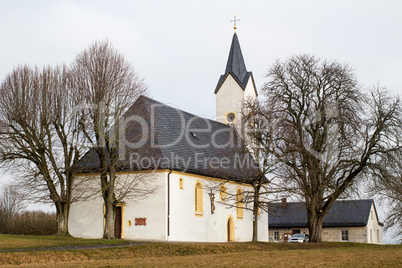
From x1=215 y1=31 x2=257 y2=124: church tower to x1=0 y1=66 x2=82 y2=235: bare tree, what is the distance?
1860 cm

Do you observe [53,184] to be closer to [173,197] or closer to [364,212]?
[173,197]

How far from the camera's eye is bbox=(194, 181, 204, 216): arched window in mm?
34938

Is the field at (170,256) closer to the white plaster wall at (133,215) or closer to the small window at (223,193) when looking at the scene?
the white plaster wall at (133,215)

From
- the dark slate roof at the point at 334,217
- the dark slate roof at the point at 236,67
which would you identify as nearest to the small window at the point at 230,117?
the dark slate roof at the point at 236,67

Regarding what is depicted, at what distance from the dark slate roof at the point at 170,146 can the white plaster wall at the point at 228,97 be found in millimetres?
5731

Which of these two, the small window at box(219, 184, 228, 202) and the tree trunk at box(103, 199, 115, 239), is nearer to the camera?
the tree trunk at box(103, 199, 115, 239)

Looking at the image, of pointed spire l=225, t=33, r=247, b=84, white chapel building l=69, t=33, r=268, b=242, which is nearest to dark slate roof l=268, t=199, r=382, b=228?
pointed spire l=225, t=33, r=247, b=84

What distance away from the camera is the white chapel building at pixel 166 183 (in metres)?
32.3

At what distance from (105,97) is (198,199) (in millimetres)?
9632

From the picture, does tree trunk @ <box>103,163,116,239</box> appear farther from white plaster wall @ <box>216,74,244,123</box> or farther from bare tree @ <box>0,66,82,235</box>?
white plaster wall @ <box>216,74,244,123</box>

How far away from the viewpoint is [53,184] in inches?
1251

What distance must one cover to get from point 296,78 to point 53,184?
674 inches

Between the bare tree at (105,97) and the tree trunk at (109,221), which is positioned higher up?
the bare tree at (105,97)

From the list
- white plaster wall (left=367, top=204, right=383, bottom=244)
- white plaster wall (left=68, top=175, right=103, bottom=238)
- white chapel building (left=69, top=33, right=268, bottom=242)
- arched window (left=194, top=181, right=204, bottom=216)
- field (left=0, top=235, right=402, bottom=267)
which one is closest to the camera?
field (left=0, top=235, right=402, bottom=267)
